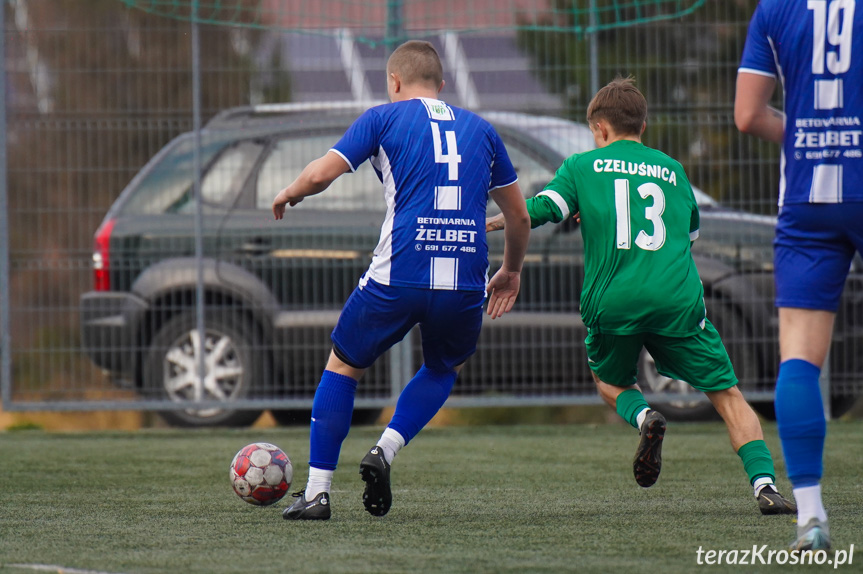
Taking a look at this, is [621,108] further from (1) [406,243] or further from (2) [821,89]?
(2) [821,89]

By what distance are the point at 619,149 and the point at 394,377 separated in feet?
14.1

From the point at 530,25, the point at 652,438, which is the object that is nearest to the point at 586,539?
the point at 652,438

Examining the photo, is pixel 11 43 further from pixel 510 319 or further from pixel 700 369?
pixel 700 369

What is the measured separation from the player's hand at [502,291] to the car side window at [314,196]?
11.9ft

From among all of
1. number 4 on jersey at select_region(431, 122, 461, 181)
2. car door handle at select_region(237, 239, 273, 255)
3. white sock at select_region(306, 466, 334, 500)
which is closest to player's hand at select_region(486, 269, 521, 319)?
number 4 on jersey at select_region(431, 122, 461, 181)

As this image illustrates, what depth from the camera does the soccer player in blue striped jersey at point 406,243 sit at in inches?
174

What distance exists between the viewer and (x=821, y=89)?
3561mm

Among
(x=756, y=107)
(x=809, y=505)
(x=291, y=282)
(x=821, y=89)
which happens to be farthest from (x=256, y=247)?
(x=809, y=505)

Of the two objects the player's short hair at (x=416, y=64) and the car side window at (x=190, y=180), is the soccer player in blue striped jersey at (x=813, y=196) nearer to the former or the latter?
the player's short hair at (x=416, y=64)

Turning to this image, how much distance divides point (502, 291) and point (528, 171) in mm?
3537

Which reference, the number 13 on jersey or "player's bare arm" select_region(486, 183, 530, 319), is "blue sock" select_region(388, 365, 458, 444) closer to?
"player's bare arm" select_region(486, 183, 530, 319)

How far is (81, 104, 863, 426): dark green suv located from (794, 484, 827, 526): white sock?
16.3 ft

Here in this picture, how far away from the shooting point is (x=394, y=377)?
28.9 feet

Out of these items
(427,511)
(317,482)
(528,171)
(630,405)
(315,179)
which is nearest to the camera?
(315,179)
